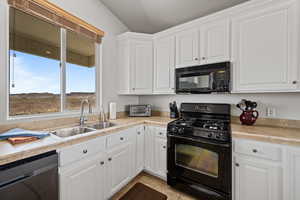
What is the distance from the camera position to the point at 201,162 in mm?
1646

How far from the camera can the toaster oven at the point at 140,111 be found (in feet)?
8.70

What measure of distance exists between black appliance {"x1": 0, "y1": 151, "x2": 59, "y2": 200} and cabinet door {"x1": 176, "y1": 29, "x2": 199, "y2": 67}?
201 cm

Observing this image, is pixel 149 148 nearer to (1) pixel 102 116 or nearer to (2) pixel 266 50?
(1) pixel 102 116

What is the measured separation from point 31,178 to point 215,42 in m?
2.41

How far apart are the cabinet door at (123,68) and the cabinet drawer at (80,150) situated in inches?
45.5

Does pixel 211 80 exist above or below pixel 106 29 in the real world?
below

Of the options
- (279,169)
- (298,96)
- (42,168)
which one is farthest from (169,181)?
(298,96)

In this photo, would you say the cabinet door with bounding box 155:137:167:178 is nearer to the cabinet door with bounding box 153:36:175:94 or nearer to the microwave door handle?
the cabinet door with bounding box 153:36:175:94

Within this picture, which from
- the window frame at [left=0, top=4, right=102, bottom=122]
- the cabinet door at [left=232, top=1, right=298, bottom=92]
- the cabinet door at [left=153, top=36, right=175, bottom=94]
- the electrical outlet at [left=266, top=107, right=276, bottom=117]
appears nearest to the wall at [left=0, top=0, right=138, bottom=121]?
the window frame at [left=0, top=4, right=102, bottom=122]

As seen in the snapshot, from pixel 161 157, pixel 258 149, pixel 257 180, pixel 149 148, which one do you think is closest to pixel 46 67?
pixel 149 148

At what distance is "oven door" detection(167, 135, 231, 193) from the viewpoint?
4.83 feet

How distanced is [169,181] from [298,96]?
1.96m

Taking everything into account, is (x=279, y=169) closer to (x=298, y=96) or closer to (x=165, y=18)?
(x=298, y=96)

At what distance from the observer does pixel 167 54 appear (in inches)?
92.5
